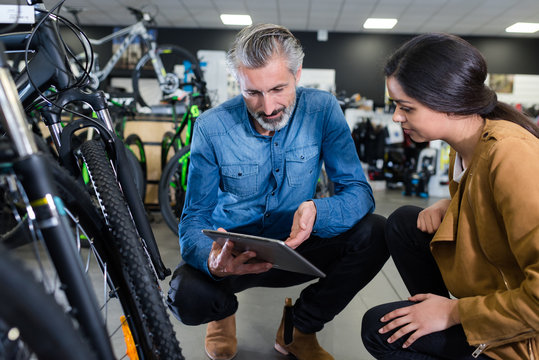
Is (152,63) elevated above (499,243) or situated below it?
above

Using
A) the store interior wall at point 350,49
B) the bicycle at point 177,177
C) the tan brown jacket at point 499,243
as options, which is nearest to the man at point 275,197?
the tan brown jacket at point 499,243

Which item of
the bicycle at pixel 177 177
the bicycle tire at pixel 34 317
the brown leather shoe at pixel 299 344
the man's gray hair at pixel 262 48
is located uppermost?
the man's gray hair at pixel 262 48

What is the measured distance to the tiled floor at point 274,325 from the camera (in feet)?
4.82

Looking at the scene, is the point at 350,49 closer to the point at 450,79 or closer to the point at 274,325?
the point at 274,325

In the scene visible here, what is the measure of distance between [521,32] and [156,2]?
6700 mm

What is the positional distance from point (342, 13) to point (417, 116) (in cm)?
688

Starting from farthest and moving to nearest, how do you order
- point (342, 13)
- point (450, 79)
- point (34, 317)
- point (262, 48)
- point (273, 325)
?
point (342, 13), point (273, 325), point (262, 48), point (450, 79), point (34, 317)

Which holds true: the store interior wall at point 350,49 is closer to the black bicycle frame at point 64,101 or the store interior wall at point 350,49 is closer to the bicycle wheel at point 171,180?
the bicycle wheel at point 171,180

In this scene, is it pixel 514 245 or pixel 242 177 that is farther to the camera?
pixel 242 177

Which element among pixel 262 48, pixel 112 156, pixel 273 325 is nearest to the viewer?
pixel 112 156

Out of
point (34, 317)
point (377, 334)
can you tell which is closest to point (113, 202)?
point (34, 317)

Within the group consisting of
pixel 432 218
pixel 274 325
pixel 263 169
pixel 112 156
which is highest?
pixel 112 156

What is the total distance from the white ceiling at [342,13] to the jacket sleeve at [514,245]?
20.1 feet

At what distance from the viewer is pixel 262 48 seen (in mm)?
1291
